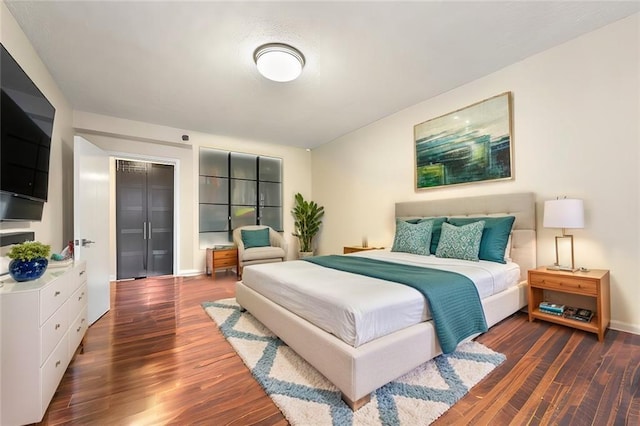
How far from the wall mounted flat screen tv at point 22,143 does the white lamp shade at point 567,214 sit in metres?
4.29

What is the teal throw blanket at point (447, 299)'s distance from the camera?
1752 mm

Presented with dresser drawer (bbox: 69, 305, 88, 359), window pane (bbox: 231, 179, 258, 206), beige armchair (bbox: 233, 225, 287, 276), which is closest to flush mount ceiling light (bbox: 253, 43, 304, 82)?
dresser drawer (bbox: 69, 305, 88, 359)

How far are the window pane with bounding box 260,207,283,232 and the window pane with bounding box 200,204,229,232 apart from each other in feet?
2.63

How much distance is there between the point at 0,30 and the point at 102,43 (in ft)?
2.16

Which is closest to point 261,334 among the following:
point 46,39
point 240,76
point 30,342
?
point 30,342

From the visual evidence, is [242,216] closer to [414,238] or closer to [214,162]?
[214,162]

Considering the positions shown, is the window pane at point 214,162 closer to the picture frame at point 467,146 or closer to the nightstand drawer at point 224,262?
the nightstand drawer at point 224,262

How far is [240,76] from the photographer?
306cm

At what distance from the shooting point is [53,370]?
1.51 m

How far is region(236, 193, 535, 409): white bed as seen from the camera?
1454 mm

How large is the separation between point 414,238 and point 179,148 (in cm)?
453

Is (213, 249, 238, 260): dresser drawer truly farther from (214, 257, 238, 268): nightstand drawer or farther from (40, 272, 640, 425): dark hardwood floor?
(40, 272, 640, 425): dark hardwood floor

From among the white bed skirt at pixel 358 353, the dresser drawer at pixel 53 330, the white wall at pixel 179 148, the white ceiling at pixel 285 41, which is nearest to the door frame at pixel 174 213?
the white wall at pixel 179 148

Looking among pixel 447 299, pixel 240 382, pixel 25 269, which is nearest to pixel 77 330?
pixel 25 269
